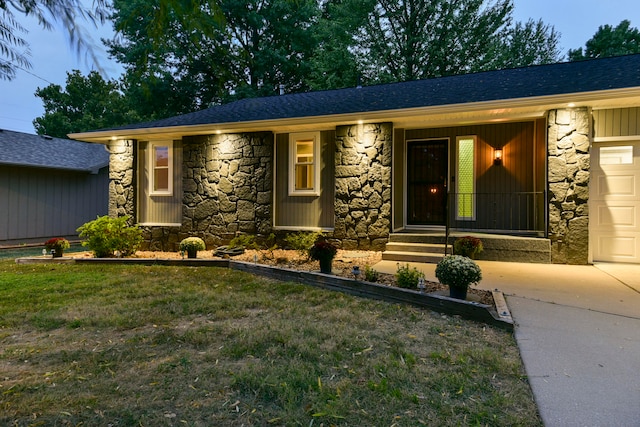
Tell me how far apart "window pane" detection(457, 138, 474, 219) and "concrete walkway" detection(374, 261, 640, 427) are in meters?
2.65

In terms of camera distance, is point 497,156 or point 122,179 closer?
point 497,156

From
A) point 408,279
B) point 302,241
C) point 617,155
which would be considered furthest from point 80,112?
point 617,155

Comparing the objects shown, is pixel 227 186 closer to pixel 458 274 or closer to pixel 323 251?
pixel 323 251

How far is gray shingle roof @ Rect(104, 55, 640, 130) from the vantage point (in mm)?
6238

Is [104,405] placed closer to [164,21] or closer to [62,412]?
[62,412]

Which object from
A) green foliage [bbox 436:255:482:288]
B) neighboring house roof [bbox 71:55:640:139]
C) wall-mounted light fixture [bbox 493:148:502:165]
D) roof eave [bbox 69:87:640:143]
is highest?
neighboring house roof [bbox 71:55:640:139]

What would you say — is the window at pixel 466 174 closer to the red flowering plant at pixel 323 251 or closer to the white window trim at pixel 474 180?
the white window trim at pixel 474 180

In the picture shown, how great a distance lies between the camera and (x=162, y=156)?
28.5 ft

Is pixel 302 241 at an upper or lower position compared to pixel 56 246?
upper

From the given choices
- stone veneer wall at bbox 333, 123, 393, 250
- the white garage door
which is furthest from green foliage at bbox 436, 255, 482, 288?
the white garage door

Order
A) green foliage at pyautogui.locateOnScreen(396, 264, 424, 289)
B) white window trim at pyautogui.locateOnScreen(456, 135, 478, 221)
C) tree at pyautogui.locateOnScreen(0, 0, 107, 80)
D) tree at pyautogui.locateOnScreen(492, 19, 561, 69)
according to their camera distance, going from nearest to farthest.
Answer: tree at pyautogui.locateOnScreen(0, 0, 107, 80)
green foliage at pyautogui.locateOnScreen(396, 264, 424, 289)
white window trim at pyautogui.locateOnScreen(456, 135, 478, 221)
tree at pyautogui.locateOnScreen(492, 19, 561, 69)

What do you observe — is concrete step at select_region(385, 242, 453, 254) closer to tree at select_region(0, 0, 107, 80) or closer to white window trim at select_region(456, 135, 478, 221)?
white window trim at select_region(456, 135, 478, 221)

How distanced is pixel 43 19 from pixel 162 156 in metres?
7.15

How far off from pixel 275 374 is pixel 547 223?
5.57 meters
